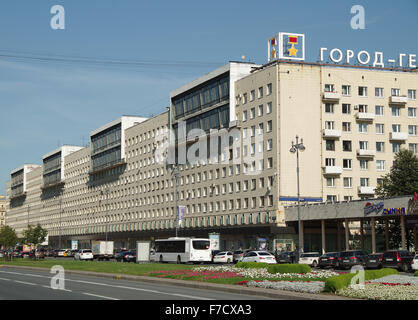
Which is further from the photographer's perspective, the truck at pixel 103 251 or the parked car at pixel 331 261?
the truck at pixel 103 251

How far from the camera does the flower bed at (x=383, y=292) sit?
2145 cm

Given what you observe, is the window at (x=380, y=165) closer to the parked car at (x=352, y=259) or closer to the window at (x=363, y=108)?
the window at (x=363, y=108)

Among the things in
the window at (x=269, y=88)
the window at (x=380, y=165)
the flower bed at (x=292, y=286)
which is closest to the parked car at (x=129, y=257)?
the window at (x=269, y=88)

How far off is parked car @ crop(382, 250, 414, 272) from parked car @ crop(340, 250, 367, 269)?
12.0 feet

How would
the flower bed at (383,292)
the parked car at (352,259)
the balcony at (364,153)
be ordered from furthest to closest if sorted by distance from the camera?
the balcony at (364,153) < the parked car at (352,259) < the flower bed at (383,292)

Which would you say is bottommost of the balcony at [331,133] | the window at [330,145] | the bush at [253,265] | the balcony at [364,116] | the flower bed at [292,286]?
the flower bed at [292,286]

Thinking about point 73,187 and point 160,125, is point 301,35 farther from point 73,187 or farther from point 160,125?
point 73,187

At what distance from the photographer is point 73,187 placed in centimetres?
16162

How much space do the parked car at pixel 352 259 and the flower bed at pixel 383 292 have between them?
93.4 ft

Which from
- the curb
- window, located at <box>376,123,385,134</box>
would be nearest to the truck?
window, located at <box>376,123,385,134</box>

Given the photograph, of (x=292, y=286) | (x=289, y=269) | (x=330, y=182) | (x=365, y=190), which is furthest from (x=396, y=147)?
(x=292, y=286)

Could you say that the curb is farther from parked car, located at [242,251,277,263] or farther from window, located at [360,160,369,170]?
window, located at [360,160,369,170]

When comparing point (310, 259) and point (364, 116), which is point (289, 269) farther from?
point (364, 116)
